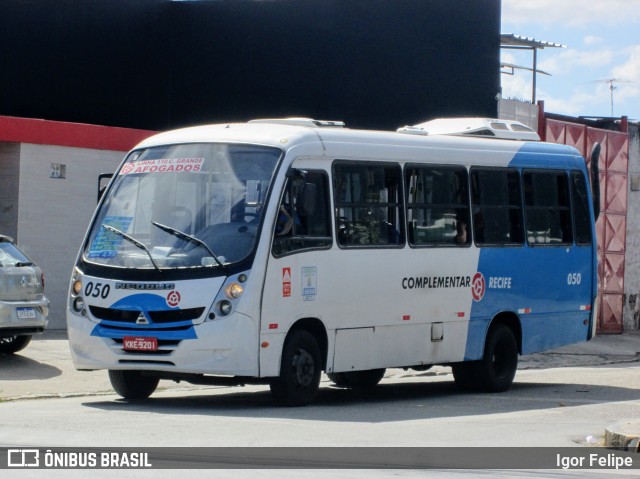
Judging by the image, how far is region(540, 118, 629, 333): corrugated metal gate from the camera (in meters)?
31.8

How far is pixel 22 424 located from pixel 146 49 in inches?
710

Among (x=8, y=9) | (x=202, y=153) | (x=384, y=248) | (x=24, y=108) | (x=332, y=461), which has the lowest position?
(x=332, y=461)

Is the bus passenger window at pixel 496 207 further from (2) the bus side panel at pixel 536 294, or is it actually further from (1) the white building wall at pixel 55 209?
(1) the white building wall at pixel 55 209

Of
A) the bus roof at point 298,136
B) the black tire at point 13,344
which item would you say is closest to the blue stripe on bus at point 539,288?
the bus roof at point 298,136

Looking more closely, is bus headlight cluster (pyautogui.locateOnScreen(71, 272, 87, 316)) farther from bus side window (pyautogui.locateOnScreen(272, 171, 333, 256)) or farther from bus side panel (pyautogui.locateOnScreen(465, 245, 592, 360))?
bus side panel (pyautogui.locateOnScreen(465, 245, 592, 360))

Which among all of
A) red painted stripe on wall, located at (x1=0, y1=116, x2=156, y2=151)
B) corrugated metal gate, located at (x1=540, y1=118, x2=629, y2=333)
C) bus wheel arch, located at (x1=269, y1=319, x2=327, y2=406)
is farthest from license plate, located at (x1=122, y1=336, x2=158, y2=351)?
corrugated metal gate, located at (x1=540, y1=118, x2=629, y2=333)

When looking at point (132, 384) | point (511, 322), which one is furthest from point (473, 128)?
point (132, 384)

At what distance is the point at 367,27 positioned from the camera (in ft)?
96.9

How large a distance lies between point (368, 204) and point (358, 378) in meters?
3.46

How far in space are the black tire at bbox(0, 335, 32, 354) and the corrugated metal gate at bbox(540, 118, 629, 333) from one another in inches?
641

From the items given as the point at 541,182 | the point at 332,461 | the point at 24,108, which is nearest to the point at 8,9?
the point at 24,108

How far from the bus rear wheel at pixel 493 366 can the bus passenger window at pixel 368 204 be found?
2.29 meters

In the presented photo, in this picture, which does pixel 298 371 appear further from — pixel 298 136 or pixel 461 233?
pixel 461 233

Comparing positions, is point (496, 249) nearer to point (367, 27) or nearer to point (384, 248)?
point (384, 248)
